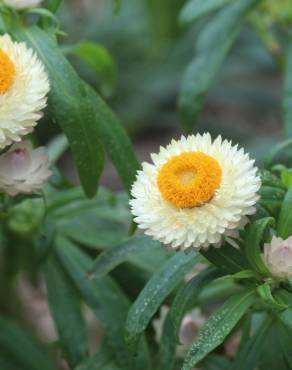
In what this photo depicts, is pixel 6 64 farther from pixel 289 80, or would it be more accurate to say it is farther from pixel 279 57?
pixel 279 57

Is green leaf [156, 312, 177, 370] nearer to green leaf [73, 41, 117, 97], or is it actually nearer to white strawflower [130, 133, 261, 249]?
white strawflower [130, 133, 261, 249]

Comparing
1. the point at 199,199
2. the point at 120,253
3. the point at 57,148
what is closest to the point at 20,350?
the point at 57,148

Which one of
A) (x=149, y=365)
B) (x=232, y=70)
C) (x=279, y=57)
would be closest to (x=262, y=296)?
(x=149, y=365)

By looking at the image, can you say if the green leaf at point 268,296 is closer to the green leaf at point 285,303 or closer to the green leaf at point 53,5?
the green leaf at point 285,303

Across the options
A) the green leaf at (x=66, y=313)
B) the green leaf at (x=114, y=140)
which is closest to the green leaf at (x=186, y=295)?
the green leaf at (x=114, y=140)

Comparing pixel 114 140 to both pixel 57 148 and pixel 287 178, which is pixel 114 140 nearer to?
pixel 287 178

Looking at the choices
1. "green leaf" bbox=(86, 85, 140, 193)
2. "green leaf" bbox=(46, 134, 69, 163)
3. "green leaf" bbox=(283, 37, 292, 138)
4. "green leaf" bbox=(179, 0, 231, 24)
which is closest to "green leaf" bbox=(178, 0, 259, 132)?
"green leaf" bbox=(179, 0, 231, 24)
